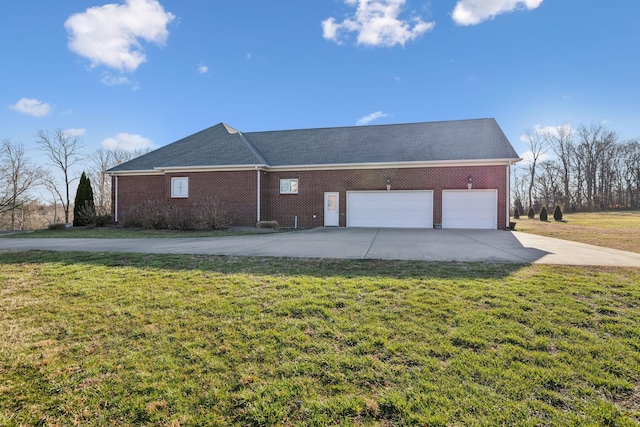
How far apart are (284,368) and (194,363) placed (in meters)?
0.86

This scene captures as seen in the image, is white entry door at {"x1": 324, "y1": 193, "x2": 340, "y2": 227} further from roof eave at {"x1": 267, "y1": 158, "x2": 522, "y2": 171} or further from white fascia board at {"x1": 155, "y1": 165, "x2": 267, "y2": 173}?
white fascia board at {"x1": 155, "y1": 165, "x2": 267, "y2": 173}

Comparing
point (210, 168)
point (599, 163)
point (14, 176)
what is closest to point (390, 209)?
point (210, 168)

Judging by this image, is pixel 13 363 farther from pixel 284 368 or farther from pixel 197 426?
pixel 284 368

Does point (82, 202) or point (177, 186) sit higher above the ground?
point (177, 186)

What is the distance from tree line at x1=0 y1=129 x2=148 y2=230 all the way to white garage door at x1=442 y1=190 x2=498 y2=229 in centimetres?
2059

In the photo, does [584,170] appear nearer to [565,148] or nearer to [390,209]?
[565,148]

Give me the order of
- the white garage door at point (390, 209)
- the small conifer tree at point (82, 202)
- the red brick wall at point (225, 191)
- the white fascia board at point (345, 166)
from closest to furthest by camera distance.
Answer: the white fascia board at point (345, 166) → the white garage door at point (390, 209) → the red brick wall at point (225, 191) → the small conifer tree at point (82, 202)

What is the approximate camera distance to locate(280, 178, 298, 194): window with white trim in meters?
17.5

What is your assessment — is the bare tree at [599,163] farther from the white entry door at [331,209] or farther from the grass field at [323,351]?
the grass field at [323,351]

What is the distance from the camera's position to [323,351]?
2930mm

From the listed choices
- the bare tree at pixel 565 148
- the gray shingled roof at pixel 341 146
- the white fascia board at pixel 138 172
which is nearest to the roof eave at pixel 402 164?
the gray shingled roof at pixel 341 146

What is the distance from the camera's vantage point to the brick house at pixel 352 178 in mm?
15570

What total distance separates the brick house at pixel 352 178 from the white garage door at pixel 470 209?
0.05 metres

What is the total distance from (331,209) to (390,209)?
3.29 meters
